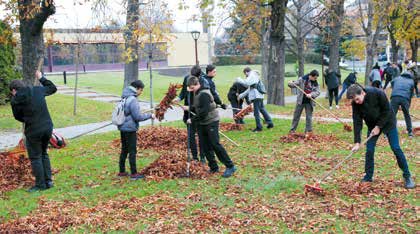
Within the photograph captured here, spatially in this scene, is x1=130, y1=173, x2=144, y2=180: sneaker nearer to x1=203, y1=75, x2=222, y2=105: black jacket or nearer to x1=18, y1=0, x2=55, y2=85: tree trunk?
x1=203, y1=75, x2=222, y2=105: black jacket

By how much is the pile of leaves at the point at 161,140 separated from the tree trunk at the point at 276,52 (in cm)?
809

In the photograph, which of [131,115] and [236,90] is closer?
[131,115]

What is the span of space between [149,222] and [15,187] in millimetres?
3132

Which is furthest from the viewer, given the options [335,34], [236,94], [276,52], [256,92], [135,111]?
[335,34]

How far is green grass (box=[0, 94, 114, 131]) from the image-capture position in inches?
669

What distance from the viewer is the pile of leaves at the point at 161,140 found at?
36.8 ft

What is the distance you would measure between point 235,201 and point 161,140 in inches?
189

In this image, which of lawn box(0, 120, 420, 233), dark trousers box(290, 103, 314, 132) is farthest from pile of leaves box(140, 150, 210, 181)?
dark trousers box(290, 103, 314, 132)

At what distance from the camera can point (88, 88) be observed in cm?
3303

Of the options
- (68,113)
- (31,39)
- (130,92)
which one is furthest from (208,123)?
(68,113)

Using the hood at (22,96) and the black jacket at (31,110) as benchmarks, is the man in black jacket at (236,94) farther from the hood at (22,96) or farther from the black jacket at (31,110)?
the hood at (22,96)

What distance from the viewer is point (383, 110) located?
7.20m

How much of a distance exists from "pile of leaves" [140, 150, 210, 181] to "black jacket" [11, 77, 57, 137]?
6.18ft

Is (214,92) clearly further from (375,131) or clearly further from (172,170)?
(375,131)
